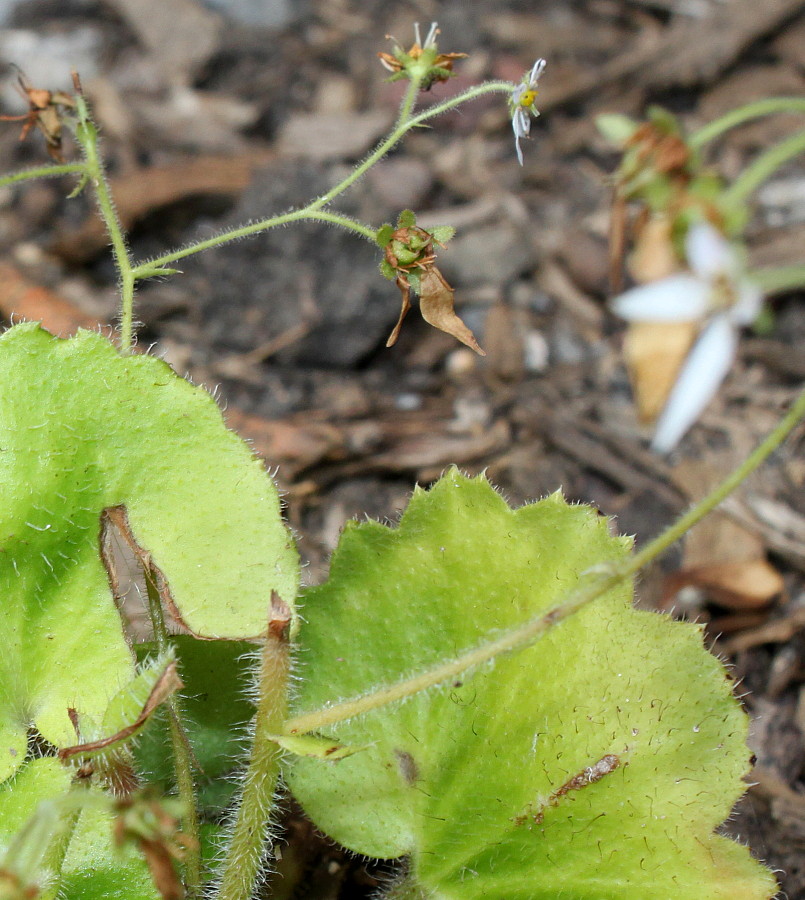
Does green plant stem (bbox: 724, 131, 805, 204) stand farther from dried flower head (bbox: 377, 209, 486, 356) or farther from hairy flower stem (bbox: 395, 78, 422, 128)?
hairy flower stem (bbox: 395, 78, 422, 128)

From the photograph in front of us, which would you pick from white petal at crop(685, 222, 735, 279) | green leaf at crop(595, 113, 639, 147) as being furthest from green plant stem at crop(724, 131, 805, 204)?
green leaf at crop(595, 113, 639, 147)

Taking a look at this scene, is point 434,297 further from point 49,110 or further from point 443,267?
point 443,267

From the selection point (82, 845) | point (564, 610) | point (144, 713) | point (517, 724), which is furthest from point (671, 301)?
point (82, 845)

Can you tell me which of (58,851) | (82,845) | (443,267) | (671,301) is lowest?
(443,267)

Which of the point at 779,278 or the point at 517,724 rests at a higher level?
the point at 779,278

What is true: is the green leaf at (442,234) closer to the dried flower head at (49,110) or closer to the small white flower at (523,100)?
the small white flower at (523,100)

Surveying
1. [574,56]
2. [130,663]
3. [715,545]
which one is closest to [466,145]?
[574,56]

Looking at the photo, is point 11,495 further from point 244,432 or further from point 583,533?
point 244,432
